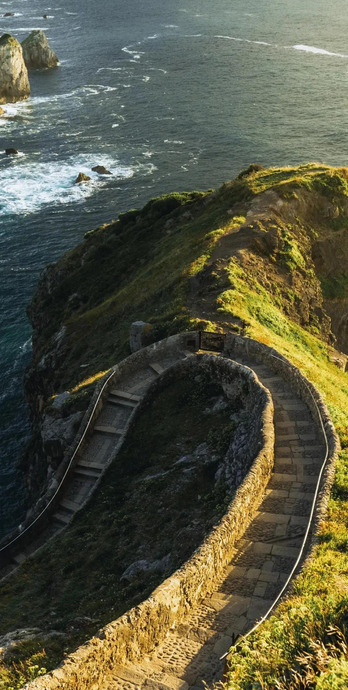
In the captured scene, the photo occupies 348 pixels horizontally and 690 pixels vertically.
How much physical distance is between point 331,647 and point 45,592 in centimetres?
1279

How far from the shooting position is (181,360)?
110ft

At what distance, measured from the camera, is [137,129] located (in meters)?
120

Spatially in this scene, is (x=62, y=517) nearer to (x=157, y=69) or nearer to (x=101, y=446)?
(x=101, y=446)

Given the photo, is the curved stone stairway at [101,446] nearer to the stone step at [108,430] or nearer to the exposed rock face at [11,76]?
the stone step at [108,430]

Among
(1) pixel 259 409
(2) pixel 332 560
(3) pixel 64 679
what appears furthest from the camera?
(1) pixel 259 409

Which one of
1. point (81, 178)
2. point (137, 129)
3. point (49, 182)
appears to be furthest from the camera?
point (137, 129)

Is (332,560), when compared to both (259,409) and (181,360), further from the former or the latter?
(181,360)

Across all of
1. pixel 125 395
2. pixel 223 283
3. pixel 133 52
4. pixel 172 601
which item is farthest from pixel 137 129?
pixel 172 601

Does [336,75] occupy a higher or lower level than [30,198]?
higher

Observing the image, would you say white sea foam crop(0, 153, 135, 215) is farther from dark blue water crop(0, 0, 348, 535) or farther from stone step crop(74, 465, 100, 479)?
stone step crop(74, 465, 100, 479)

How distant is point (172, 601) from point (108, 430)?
652 inches

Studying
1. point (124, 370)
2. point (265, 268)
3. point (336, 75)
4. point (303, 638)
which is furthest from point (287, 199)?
point (336, 75)

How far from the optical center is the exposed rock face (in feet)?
468

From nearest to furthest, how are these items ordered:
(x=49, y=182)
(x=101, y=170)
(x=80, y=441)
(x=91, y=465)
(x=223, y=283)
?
(x=91, y=465), (x=80, y=441), (x=223, y=283), (x=49, y=182), (x=101, y=170)
